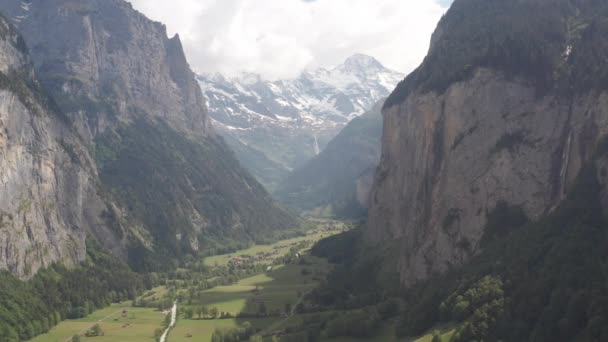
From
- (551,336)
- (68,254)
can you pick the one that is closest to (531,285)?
(551,336)

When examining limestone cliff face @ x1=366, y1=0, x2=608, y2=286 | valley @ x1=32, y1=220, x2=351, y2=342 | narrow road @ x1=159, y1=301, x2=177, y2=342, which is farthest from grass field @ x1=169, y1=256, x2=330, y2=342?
limestone cliff face @ x1=366, y1=0, x2=608, y2=286

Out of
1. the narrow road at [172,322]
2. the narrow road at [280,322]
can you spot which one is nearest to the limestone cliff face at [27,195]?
the narrow road at [172,322]

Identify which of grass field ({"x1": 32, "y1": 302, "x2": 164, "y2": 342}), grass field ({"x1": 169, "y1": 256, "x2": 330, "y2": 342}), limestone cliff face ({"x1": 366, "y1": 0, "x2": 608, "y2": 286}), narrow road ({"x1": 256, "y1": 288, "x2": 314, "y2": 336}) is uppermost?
limestone cliff face ({"x1": 366, "y1": 0, "x2": 608, "y2": 286})

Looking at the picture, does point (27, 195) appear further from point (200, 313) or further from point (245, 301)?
point (245, 301)

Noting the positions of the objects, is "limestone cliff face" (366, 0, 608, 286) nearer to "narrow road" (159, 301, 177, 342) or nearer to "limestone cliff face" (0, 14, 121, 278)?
"narrow road" (159, 301, 177, 342)

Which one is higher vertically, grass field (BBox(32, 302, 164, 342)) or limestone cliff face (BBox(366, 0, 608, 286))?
limestone cliff face (BBox(366, 0, 608, 286))

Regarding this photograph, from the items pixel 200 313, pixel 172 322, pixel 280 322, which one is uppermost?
pixel 200 313

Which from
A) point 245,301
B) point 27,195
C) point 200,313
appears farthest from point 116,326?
point 27,195
